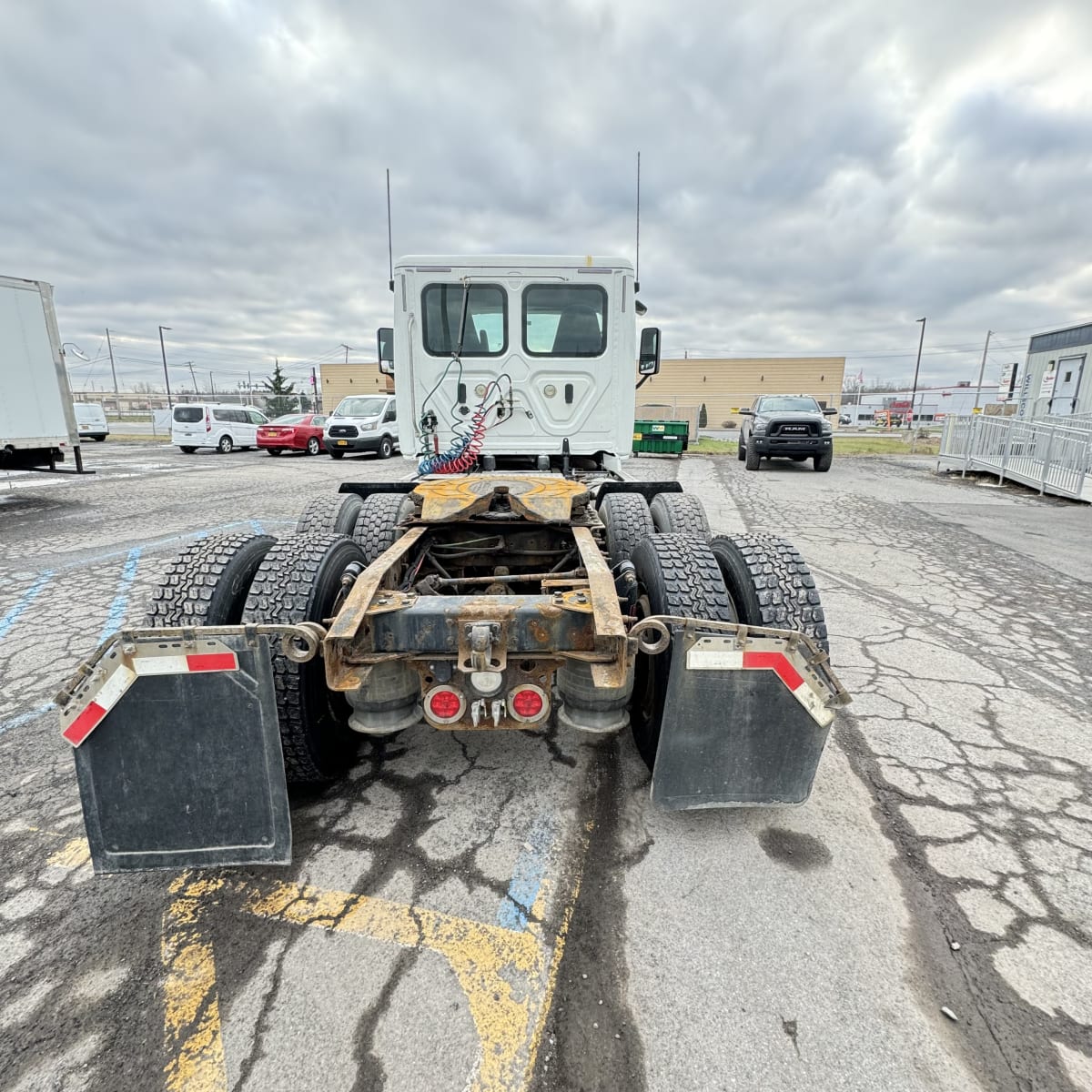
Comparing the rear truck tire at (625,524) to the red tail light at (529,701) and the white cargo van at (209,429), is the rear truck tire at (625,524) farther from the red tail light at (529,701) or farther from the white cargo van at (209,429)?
the white cargo van at (209,429)

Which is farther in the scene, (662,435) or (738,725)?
(662,435)

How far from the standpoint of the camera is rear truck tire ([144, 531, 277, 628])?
2.52 m

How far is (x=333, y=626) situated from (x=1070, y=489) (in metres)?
14.0

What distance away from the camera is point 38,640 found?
171 inches

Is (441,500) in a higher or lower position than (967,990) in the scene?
higher

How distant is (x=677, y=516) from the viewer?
421 cm

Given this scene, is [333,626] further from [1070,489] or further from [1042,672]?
[1070,489]

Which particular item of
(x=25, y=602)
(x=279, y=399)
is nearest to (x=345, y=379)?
(x=279, y=399)

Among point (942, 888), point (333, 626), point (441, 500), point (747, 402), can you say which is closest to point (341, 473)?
point (441, 500)

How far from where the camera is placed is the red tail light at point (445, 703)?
2283 mm

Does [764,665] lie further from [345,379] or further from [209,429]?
[345,379]

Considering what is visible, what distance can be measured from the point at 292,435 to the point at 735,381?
42212 millimetres

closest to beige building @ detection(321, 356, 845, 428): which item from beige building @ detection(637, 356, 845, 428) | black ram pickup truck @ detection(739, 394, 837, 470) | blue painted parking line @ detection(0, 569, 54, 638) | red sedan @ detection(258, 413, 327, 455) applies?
beige building @ detection(637, 356, 845, 428)

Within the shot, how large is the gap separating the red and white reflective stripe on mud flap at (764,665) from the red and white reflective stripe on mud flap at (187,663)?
155 centimetres
